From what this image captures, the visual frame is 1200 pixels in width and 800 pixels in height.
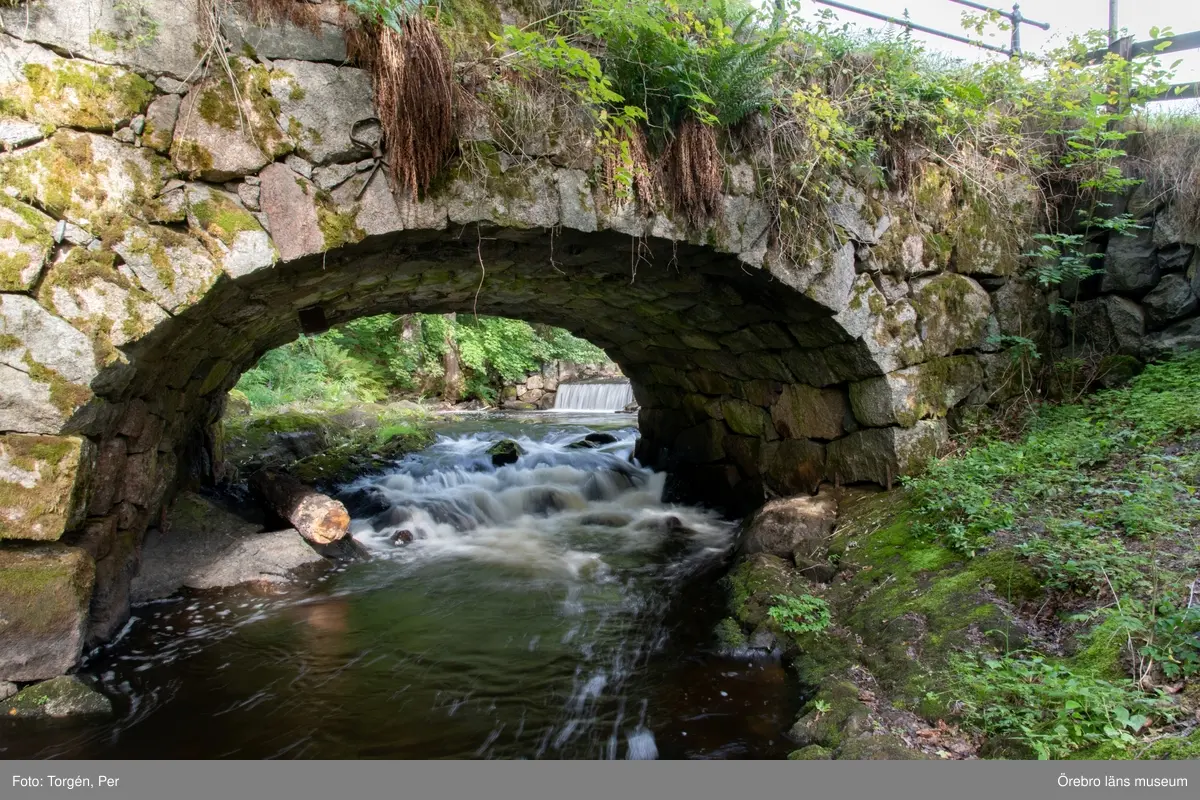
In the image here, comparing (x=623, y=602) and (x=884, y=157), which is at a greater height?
(x=884, y=157)

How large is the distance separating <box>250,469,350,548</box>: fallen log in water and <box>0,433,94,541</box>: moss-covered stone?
2.43m

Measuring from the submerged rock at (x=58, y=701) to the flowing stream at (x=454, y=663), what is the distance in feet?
0.28

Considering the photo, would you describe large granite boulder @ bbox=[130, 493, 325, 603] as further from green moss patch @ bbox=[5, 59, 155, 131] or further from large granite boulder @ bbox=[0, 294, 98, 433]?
green moss patch @ bbox=[5, 59, 155, 131]

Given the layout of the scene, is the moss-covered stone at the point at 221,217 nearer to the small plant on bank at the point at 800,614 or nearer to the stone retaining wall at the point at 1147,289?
the small plant on bank at the point at 800,614

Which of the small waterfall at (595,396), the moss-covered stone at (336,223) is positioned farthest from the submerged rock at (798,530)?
the small waterfall at (595,396)

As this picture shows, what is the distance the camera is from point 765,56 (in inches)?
145

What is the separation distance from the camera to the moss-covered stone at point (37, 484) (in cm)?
261

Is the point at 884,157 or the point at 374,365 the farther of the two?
the point at 374,365

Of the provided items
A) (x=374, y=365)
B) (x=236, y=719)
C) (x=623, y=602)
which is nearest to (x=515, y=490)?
(x=623, y=602)

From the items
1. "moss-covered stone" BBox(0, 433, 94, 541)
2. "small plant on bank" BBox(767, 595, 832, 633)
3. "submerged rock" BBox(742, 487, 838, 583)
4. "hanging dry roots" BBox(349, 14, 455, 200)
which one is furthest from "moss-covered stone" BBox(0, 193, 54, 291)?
"submerged rock" BBox(742, 487, 838, 583)

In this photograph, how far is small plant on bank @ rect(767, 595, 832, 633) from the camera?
11.5 ft

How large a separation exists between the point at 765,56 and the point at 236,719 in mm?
4370

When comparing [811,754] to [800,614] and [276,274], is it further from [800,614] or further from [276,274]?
[276,274]

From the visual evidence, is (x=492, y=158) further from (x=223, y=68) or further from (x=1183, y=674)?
(x=1183, y=674)
